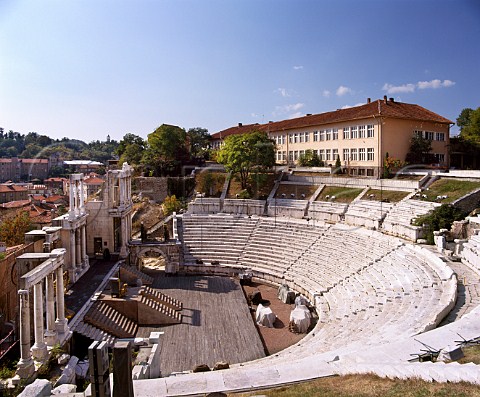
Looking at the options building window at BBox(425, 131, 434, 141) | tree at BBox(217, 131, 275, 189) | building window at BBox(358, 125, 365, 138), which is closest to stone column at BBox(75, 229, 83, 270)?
tree at BBox(217, 131, 275, 189)

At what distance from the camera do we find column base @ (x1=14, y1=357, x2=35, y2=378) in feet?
46.2

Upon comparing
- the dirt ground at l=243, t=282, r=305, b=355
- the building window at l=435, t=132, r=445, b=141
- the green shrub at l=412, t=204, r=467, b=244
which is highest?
the building window at l=435, t=132, r=445, b=141

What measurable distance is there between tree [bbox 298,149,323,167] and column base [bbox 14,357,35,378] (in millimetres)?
38073

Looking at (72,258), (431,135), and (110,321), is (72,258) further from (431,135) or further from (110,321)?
(431,135)

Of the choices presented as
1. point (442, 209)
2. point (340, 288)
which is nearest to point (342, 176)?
point (442, 209)

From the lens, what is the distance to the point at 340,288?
972 inches

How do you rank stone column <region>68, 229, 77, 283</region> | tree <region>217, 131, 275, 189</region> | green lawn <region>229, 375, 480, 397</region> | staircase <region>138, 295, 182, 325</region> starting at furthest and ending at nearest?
tree <region>217, 131, 275, 189</region> < stone column <region>68, 229, 77, 283</region> < staircase <region>138, 295, 182, 325</region> < green lawn <region>229, 375, 480, 397</region>

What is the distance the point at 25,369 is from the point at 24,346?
2.38 ft

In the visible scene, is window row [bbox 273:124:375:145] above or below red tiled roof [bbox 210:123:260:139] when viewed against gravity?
below

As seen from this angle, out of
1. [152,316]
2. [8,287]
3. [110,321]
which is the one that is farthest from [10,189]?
[110,321]

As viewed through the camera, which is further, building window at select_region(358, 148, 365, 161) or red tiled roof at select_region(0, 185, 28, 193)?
red tiled roof at select_region(0, 185, 28, 193)

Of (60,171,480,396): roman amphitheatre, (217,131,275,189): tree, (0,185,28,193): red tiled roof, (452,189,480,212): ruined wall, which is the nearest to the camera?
(60,171,480,396): roman amphitheatre

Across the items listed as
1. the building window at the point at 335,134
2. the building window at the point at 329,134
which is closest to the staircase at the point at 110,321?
the building window at the point at 335,134

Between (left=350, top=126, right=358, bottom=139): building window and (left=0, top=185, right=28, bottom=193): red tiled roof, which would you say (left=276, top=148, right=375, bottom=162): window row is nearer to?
(left=350, top=126, right=358, bottom=139): building window
